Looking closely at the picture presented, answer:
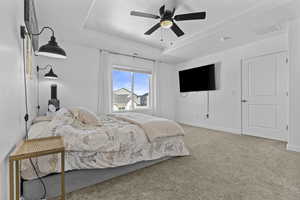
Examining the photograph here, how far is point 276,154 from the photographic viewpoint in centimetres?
256

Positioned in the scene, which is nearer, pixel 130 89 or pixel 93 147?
pixel 93 147

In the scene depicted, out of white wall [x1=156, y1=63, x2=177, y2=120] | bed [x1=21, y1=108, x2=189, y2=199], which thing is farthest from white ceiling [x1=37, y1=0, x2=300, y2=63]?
bed [x1=21, y1=108, x2=189, y2=199]

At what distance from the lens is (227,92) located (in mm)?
4453

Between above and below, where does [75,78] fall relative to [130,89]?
above

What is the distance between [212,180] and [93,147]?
1501 millimetres

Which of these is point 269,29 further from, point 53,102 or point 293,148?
point 53,102

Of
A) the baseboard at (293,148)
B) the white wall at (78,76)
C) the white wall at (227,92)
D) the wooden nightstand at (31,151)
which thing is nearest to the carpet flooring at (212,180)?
the baseboard at (293,148)

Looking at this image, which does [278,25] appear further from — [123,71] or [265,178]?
[123,71]

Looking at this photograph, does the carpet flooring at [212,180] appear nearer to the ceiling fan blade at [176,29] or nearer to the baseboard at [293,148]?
the baseboard at [293,148]

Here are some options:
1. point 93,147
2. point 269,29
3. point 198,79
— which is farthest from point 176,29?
point 198,79

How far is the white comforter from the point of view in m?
1.43

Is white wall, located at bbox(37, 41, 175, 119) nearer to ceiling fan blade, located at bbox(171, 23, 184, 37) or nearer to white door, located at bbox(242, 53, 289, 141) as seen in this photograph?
ceiling fan blade, located at bbox(171, 23, 184, 37)

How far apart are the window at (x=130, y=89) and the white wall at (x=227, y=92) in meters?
1.87

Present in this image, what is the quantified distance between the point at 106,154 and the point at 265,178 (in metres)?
2.02
